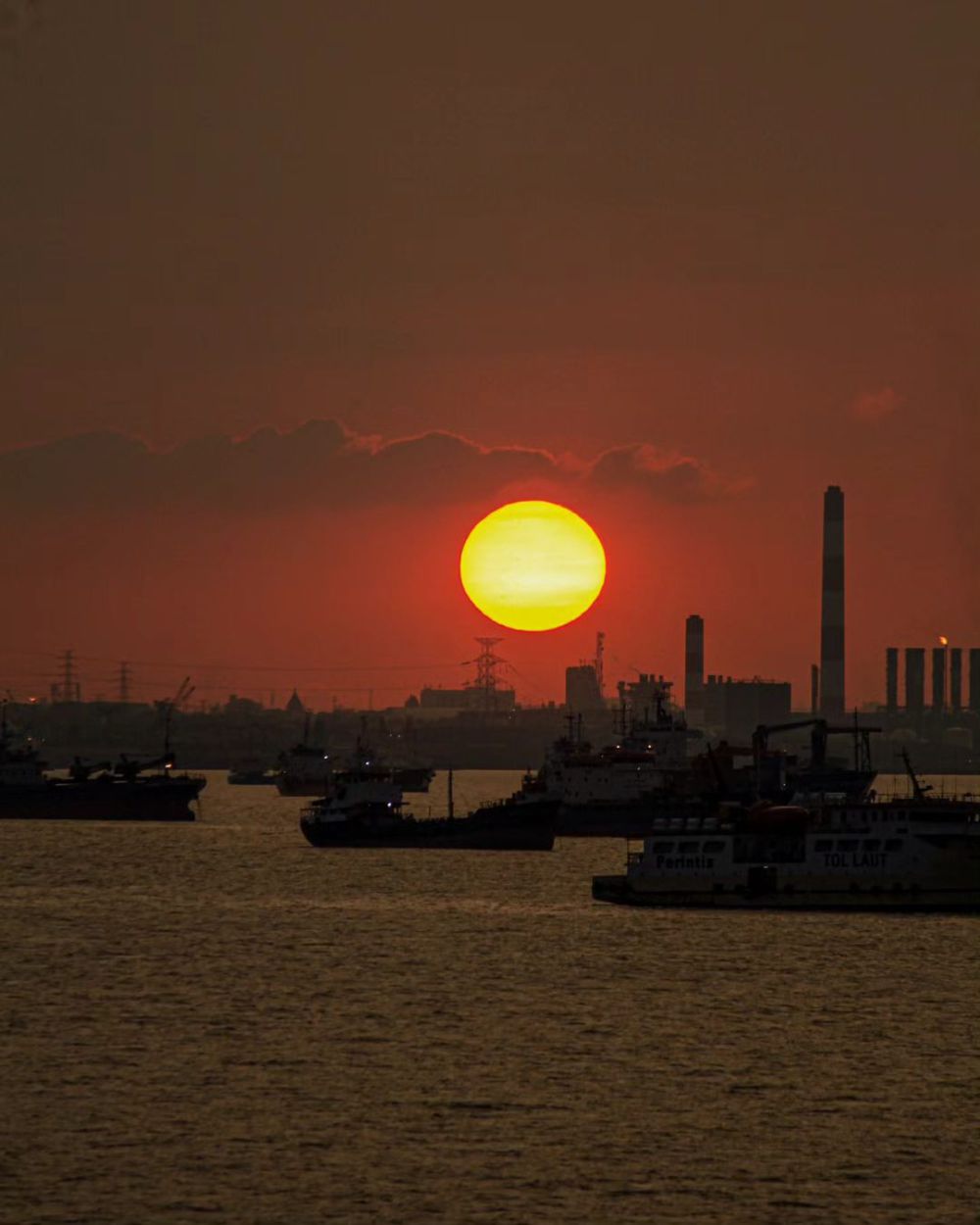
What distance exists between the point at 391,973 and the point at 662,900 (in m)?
33.0

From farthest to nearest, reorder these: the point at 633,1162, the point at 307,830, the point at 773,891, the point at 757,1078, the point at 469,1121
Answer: the point at 307,830 → the point at 773,891 → the point at 757,1078 → the point at 469,1121 → the point at 633,1162

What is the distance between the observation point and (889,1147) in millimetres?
57031

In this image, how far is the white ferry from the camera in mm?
119562

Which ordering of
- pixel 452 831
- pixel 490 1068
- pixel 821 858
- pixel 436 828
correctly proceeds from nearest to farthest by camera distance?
pixel 490 1068 → pixel 821 858 → pixel 452 831 → pixel 436 828

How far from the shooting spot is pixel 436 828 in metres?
190

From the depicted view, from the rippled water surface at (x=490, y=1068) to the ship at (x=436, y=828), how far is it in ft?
221


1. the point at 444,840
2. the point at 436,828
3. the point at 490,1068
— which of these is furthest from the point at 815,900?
the point at 436,828

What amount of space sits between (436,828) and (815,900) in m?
71.9

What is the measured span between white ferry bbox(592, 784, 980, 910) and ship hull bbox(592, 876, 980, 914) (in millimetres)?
52

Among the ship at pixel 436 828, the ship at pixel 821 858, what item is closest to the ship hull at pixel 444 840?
the ship at pixel 436 828

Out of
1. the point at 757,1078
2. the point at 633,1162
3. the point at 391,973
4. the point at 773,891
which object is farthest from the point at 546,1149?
the point at 773,891

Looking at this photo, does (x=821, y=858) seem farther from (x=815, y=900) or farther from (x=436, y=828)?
(x=436, y=828)

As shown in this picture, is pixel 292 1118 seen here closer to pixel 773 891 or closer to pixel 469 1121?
pixel 469 1121

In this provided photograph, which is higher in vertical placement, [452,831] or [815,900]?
[452,831]
